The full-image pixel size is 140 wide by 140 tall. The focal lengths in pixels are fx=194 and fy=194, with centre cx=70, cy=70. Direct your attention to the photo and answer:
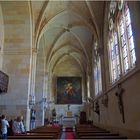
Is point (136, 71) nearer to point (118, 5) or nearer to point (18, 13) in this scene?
point (118, 5)

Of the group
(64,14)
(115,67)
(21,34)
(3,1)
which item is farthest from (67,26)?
(115,67)

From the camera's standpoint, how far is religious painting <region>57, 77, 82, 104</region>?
85.3ft

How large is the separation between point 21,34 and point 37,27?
144cm

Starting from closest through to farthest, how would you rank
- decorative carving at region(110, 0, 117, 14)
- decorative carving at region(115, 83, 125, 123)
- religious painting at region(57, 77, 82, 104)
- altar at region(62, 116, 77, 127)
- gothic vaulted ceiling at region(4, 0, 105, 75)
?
decorative carving at region(115, 83, 125, 123) < decorative carving at region(110, 0, 117, 14) < gothic vaulted ceiling at region(4, 0, 105, 75) < altar at region(62, 116, 77, 127) < religious painting at region(57, 77, 82, 104)

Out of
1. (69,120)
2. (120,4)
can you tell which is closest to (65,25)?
(120,4)

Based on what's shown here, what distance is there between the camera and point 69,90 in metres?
26.4

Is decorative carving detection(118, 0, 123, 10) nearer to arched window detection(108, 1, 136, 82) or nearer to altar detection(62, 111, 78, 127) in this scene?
arched window detection(108, 1, 136, 82)

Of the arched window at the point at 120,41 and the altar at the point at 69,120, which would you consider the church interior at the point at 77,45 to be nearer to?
the arched window at the point at 120,41

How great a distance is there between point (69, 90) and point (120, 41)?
54.7 ft

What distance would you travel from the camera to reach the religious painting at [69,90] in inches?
1023

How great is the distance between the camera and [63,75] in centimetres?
2723

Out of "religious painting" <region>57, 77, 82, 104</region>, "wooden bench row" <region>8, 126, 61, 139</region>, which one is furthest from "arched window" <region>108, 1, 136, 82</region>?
"religious painting" <region>57, 77, 82, 104</region>

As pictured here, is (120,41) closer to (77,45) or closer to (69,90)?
(77,45)

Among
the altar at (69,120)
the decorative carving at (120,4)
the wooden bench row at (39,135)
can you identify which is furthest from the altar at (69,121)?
the decorative carving at (120,4)
